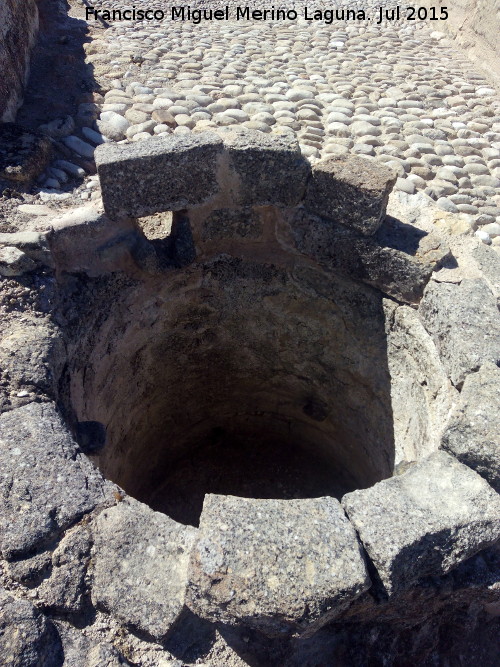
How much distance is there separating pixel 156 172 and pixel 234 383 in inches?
93.8

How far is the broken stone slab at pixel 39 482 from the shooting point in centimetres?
209

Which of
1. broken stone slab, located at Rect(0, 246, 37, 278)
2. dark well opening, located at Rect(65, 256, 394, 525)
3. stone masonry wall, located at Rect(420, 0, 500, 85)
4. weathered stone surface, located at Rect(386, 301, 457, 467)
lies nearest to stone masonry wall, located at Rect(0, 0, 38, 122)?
broken stone slab, located at Rect(0, 246, 37, 278)

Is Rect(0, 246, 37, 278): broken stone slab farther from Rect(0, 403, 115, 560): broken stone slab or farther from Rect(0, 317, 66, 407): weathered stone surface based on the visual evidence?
Rect(0, 403, 115, 560): broken stone slab

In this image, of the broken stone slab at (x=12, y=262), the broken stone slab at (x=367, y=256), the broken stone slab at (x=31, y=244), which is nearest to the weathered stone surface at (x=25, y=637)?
the broken stone slab at (x=12, y=262)

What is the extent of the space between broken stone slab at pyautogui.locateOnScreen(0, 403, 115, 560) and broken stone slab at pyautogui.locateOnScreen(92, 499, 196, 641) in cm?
13

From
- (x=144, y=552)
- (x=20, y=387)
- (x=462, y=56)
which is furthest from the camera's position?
(x=462, y=56)

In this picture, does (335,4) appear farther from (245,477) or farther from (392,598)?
(392,598)

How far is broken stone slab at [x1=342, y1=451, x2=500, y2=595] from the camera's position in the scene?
7.03 ft

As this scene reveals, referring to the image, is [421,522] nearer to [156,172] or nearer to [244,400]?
[156,172]

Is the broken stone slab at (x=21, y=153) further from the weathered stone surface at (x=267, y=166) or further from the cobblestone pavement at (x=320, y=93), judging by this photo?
the weathered stone surface at (x=267, y=166)

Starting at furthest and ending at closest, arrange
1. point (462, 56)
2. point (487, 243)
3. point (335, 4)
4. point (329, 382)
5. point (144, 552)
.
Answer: point (335, 4), point (462, 56), point (329, 382), point (487, 243), point (144, 552)

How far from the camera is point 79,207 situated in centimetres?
352

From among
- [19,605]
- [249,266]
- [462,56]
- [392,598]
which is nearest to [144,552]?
[19,605]

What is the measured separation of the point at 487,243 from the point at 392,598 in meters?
2.80
